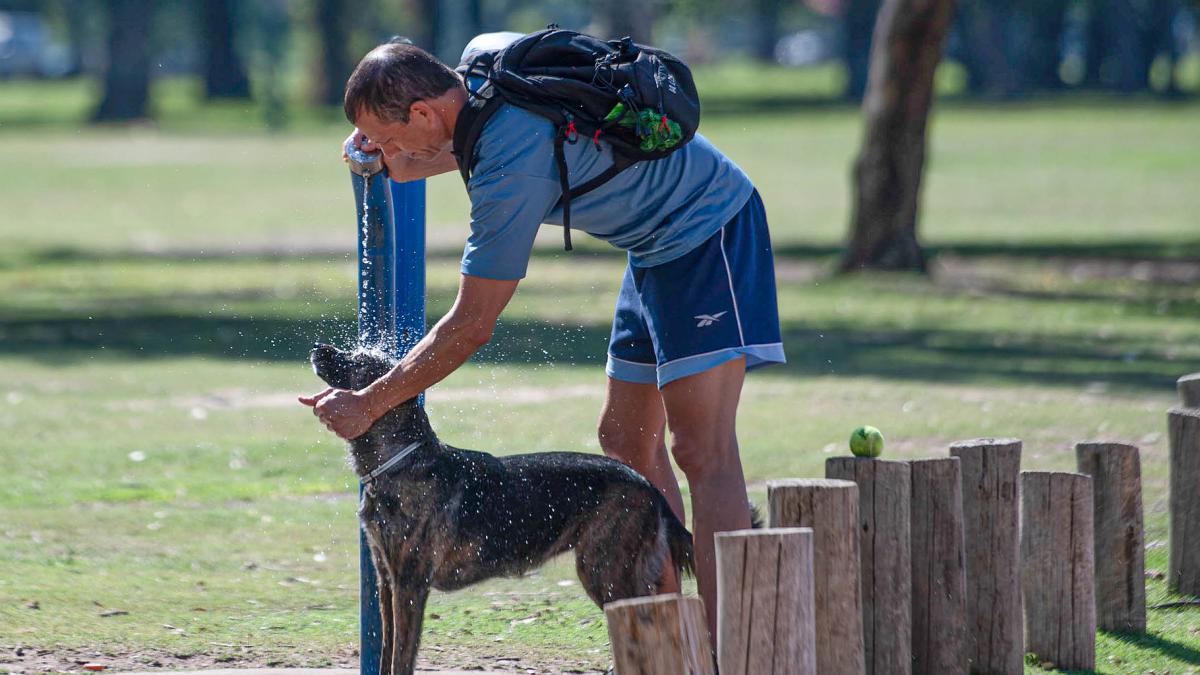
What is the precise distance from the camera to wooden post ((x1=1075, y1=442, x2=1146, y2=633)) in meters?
5.99

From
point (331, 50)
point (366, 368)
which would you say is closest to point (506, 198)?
point (366, 368)

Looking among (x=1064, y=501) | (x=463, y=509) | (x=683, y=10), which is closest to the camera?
(x=463, y=509)

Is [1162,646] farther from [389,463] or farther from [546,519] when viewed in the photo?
[389,463]

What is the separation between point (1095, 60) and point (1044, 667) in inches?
2541

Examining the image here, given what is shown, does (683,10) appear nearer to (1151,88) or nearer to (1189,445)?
(1151,88)

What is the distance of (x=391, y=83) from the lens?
15.4ft

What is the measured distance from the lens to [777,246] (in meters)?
21.8

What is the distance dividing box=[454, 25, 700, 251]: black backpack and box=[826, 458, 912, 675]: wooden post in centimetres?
109

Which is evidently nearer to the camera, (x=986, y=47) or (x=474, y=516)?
(x=474, y=516)

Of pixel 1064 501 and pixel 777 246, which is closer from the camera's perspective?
pixel 1064 501

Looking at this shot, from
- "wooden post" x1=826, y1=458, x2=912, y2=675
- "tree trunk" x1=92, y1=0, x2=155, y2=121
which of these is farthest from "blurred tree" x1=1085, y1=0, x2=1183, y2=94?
"wooden post" x1=826, y1=458, x2=912, y2=675

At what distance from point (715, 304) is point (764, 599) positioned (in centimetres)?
109

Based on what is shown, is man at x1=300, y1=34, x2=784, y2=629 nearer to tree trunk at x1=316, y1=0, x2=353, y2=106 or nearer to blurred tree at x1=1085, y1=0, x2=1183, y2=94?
blurred tree at x1=1085, y1=0, x2=1183, y2=94

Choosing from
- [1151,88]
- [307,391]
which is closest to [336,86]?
[1151,88]
